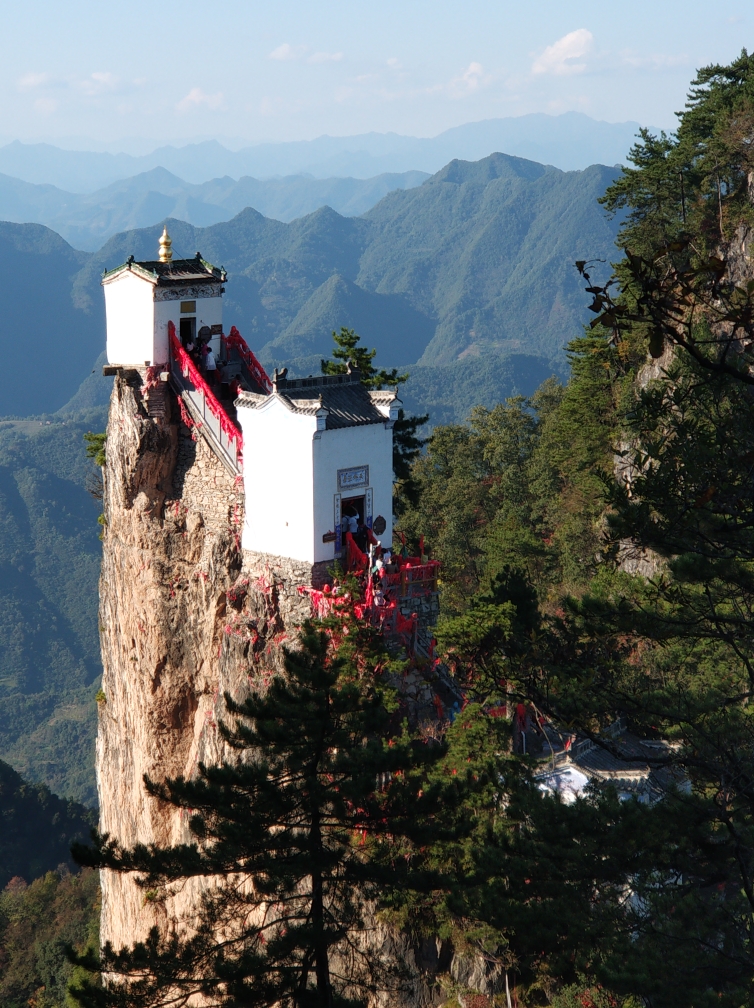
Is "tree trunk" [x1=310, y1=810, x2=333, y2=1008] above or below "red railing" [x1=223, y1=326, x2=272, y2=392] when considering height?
below

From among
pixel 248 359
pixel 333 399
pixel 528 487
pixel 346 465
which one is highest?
pixel 528 487

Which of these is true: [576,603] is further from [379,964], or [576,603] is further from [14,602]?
[14,602]

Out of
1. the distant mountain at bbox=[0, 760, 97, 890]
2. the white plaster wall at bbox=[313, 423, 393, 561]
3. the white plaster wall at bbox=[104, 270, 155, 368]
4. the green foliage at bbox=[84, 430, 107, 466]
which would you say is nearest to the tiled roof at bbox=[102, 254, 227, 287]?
the white plaster wall at bbox=[104, 270, 155, 368]

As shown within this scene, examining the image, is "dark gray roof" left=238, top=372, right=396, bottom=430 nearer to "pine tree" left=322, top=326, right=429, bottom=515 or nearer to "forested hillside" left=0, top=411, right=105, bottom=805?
"pine tree" left=322, top=326, right=429, bottom=515

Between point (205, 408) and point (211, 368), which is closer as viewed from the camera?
point (205, 408)

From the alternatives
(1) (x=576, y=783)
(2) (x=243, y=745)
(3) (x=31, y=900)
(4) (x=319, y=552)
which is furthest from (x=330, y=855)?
(3) (x=31, y=900)

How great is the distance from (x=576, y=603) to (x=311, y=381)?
9.57 metres

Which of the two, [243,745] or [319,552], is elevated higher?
[319,552]

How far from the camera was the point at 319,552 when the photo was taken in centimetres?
2583

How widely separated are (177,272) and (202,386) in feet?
11.2

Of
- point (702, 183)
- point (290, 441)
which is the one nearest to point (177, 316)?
point (290, 441)

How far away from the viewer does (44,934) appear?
5766 cm

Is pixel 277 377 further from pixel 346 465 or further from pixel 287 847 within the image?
pixel 287 847

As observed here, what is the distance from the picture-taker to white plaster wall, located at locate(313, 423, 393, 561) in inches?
1005
